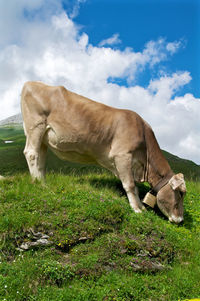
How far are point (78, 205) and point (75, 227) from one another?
2.35ft

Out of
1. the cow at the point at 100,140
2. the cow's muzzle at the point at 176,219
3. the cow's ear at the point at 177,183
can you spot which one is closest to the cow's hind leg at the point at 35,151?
the cow at the point at 100,140

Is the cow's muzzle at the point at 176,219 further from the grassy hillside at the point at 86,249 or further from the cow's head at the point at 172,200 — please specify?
the grassy hillside at the point at 86,249

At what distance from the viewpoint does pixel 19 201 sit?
6.25 m

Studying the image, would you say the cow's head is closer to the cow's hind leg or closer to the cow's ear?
the cow's ear

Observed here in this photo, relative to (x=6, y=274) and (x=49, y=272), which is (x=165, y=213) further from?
(x=6, y=274)

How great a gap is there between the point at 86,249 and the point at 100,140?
299cm

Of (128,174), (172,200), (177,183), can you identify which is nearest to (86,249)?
(128,174)

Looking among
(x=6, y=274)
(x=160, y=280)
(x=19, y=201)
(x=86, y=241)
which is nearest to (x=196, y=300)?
(x=160, y=280)

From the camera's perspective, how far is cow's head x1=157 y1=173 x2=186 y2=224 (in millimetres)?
7137

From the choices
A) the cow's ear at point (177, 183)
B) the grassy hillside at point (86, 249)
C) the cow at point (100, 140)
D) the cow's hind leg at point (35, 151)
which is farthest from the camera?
the cow's hind leg at point (35, 151)

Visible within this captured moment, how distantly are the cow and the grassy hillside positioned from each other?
2.10ft

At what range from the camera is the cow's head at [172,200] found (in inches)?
281

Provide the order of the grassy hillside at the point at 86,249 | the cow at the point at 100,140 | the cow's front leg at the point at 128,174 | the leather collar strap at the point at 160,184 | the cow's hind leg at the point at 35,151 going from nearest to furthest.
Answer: the grassy hillside at the point at 86,249 → the cow's front leg at the point at 128,174 → the cow at the point at 100,140 → the leather collar strap at the point at 160,184 → the cow's hind leg at the point at 35,151

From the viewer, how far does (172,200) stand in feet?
23.5
